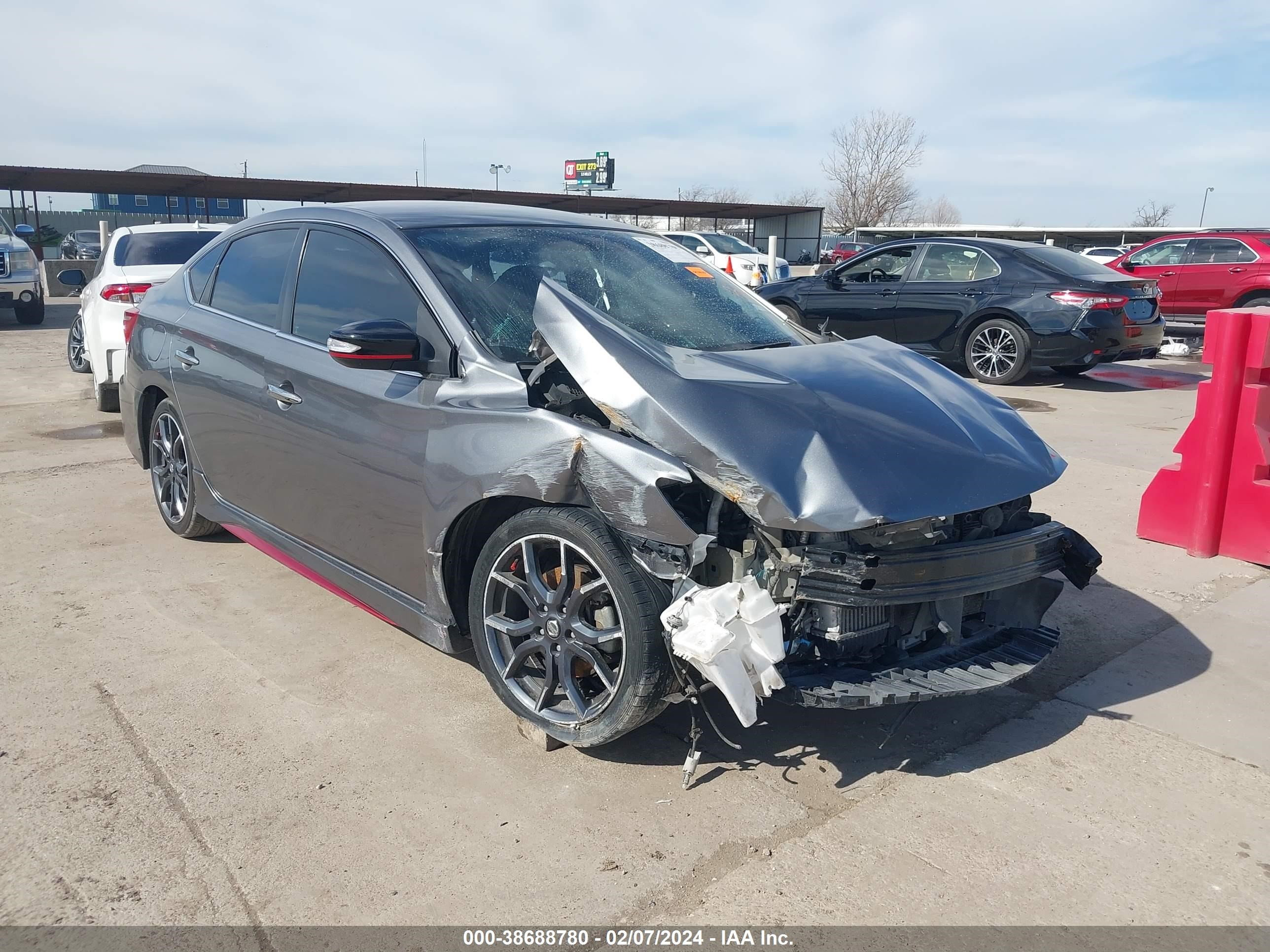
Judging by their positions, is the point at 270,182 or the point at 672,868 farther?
the point at 270,182

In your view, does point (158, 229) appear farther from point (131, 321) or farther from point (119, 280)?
point (131, 321)

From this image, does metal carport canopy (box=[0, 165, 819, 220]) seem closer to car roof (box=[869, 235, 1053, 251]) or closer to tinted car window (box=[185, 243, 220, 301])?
car roof (box=[869, 235, 1053, 251])

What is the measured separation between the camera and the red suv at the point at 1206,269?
592 inches

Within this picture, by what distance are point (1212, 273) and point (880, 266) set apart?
7.27 m

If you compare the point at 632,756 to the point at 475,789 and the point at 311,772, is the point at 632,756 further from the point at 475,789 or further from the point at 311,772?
the point at 311,772

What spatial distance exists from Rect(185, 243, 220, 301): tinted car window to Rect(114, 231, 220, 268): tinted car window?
4.41m

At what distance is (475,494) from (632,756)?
0.98 metres

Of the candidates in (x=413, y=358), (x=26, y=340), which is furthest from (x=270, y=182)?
(x=413, y=358)

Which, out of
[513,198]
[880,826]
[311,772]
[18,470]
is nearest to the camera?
[880,826]

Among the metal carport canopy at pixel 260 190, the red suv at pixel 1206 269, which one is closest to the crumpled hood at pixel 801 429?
the red suv at pixel 1206 269

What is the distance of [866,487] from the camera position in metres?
2.74

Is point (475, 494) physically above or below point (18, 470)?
above

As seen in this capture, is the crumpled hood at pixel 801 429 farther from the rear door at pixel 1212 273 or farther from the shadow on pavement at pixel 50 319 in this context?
the rear door at pixel 1212 273

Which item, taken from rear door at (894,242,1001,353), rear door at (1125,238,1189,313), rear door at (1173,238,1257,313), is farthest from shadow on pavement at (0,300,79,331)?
rear door at (1173,238,1257,313)
